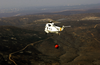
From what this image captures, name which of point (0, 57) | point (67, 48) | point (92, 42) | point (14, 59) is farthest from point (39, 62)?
point (92, 42)

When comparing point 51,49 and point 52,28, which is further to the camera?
point 51,49

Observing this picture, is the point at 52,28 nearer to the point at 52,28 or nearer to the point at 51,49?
the point at 52,28

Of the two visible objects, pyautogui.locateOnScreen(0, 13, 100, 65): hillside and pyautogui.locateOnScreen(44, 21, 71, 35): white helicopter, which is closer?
pyautogui.locateOnScreen(44, 21, 71, 35): white helicopter

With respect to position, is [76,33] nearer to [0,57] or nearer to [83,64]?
[83,64]

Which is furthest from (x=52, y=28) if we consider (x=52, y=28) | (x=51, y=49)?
(x=51, y=49)

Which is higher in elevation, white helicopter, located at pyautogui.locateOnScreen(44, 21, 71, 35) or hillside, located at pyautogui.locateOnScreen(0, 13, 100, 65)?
white helicopter, located at pyautogui.locateOnScreen(44, 21, 71, 35)

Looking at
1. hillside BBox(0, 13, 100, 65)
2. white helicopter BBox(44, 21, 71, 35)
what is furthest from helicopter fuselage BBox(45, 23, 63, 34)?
hillside BBox(0, 13, 100, 65)

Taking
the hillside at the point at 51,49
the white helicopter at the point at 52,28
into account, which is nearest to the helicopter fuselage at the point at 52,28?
the white helicopter at the point at 52,28

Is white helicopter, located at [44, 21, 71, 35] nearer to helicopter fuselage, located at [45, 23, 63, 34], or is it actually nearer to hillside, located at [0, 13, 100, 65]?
helicopter fuselage, located at [45, 23, 63, 34]

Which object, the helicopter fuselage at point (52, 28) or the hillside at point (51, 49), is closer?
the helicopter fuselage at point (52, 28)

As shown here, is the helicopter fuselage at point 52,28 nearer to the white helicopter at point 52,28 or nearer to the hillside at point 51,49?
the white helicopter at point 52,28

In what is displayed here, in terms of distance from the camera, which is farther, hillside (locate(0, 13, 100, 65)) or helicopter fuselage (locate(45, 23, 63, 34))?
hillside (locate(0, 13, 100, 65))
